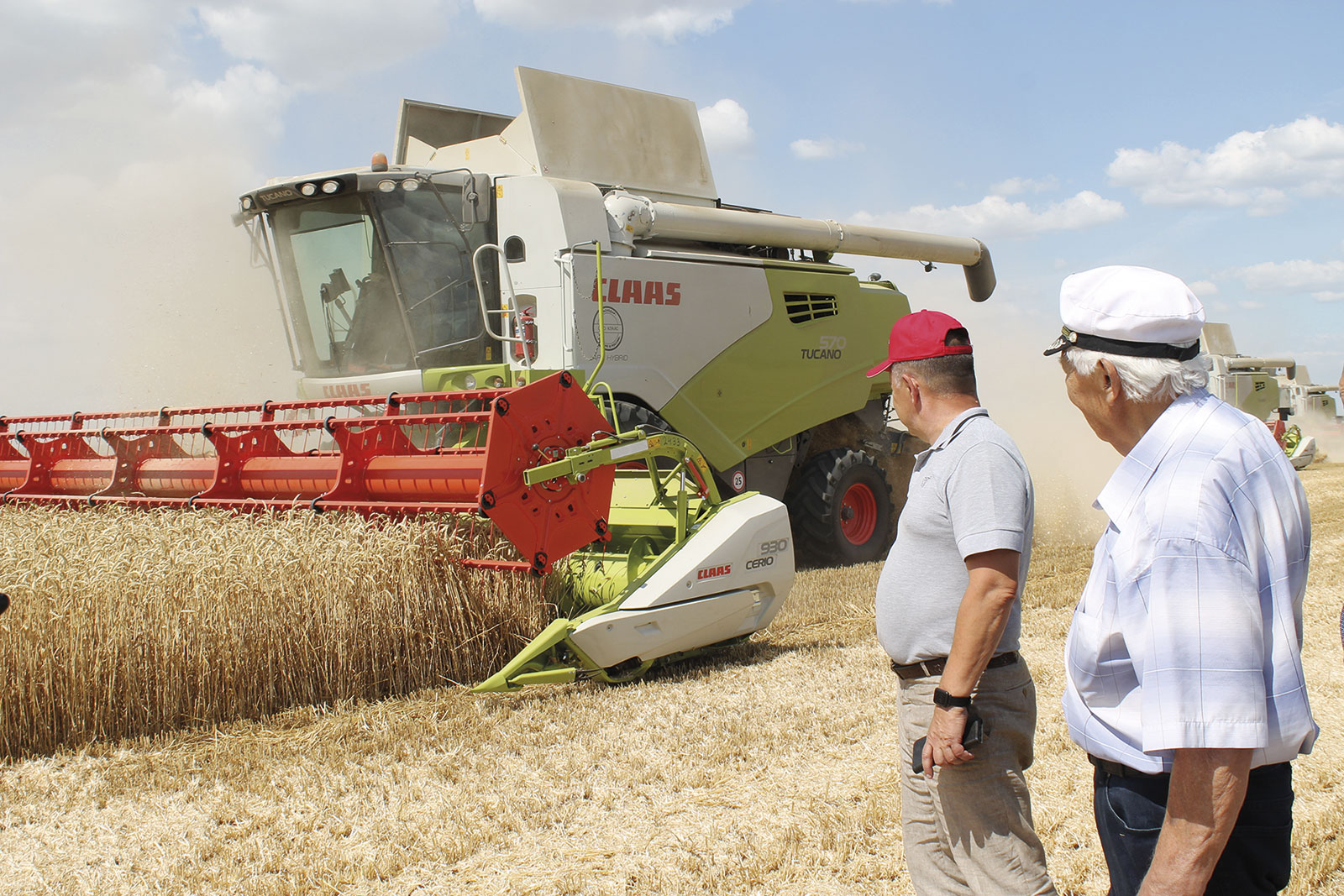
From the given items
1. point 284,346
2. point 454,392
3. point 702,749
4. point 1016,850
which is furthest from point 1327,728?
point 284,346

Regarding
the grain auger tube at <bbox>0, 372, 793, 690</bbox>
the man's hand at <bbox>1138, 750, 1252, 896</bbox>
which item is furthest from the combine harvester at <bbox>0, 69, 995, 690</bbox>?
the man's hand at <bbox>1138, 750, 1252, 896</bbox>

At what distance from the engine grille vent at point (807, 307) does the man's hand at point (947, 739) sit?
6555 mm

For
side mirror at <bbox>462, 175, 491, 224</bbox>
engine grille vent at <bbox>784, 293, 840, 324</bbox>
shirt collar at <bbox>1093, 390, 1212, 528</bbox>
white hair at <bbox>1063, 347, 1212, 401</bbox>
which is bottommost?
shirt collar at <bbox>1093, 390, 1212, 528</bbox>

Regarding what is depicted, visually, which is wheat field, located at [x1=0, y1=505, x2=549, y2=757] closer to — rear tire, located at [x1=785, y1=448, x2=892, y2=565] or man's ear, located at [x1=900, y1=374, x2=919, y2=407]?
man's ear, located at [x1=900, y1=374, x2=919, y2=407]

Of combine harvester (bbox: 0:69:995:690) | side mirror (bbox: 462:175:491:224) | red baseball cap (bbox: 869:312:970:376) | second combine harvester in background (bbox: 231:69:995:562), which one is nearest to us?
red baseball cap (bbox: 869:312:970:376)

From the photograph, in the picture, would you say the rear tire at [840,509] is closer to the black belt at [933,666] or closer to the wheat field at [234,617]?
the wheat field at [234,617]

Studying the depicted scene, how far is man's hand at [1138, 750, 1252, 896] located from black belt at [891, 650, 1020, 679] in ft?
2.43

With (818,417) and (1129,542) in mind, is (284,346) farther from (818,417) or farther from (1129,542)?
(1129,542)

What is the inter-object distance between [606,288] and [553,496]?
2.61m

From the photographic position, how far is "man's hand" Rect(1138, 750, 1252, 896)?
4.34ft

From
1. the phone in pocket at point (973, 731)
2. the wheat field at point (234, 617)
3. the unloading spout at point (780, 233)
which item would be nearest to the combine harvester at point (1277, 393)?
the unloading spout at point (780, 233)

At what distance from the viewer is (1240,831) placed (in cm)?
146

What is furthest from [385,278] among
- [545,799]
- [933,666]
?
[933,666]

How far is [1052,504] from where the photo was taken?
1145 centimetres
